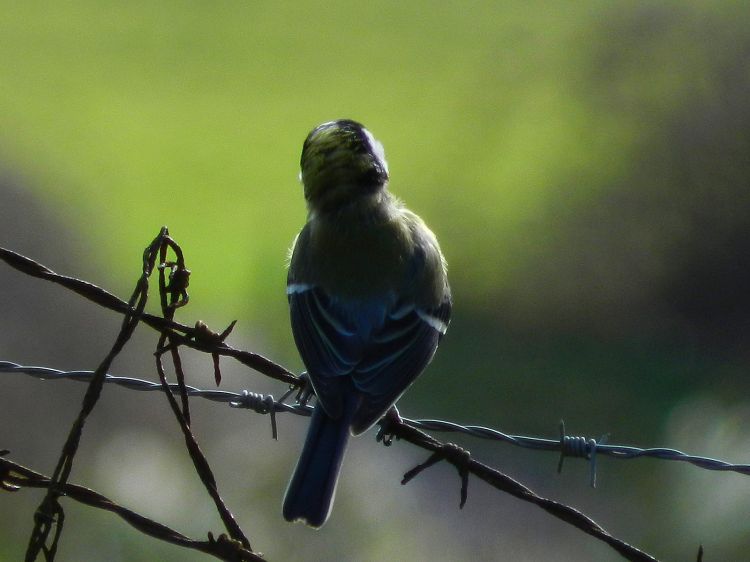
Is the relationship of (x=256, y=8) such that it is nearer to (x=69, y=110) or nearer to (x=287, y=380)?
(x=69, y=110)

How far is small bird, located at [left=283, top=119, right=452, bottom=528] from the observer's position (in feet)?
13.3

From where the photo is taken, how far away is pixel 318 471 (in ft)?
12.7

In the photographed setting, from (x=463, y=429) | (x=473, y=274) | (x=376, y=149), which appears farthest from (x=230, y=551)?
(x=473, y=274)

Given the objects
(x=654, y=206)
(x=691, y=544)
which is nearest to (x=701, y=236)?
(x=654, y=206)

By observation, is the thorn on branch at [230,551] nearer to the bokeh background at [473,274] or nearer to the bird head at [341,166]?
the bird head at [341,166]

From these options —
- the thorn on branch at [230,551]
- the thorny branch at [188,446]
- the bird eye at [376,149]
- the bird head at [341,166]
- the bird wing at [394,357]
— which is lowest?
the thorn on branch at [230,551]

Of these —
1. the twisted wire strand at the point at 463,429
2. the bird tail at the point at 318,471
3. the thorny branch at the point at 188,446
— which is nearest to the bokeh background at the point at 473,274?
the bird tail at the point at 318,471

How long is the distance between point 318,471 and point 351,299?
0.97m

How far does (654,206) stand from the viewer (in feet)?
39.7

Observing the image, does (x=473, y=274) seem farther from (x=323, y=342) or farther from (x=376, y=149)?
(x=323, y=342)

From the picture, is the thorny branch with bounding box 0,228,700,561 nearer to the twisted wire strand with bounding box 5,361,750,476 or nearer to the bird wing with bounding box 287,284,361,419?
the twisted wire strand with bounding box 5,361,750,476

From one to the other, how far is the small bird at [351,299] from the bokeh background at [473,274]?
9.37 feet

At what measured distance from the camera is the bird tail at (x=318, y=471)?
3.77 meters

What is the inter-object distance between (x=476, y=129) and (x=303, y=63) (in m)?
9.00
